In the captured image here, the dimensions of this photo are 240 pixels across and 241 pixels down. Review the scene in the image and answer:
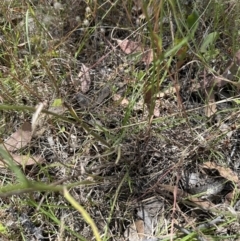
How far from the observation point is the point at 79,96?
1.49 m

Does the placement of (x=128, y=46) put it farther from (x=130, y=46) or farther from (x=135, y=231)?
(x=135, y=231)

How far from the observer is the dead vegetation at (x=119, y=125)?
50.1 inches

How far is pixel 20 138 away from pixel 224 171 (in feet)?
2.23

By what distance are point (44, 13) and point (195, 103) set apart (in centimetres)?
66

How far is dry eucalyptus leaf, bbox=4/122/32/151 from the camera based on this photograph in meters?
1.40

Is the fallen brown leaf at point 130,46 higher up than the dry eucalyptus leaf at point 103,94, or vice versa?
the fallen brown leaf at point 130,46

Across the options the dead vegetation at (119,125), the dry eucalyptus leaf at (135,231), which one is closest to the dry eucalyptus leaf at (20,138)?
the dead vegetation at (119,125)

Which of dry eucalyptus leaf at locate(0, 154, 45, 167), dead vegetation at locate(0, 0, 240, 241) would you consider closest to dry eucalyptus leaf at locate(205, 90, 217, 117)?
dead vegetation at locate(0, 0, 240, 241)

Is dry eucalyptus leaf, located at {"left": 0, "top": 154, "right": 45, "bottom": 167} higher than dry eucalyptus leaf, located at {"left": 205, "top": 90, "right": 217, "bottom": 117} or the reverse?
higher

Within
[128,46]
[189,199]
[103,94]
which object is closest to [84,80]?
[103,94]

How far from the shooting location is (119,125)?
4.65 ft

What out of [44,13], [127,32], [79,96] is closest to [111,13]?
[127,32]

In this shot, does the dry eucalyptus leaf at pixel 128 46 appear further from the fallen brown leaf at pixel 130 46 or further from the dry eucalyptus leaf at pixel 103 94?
the dry eucalyptus leaf at pixel 103 94

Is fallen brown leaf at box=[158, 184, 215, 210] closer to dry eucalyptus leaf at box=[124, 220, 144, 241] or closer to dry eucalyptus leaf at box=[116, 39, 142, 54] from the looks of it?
dry eucalyptus leaf at box=[124, 220, 144, 241]
